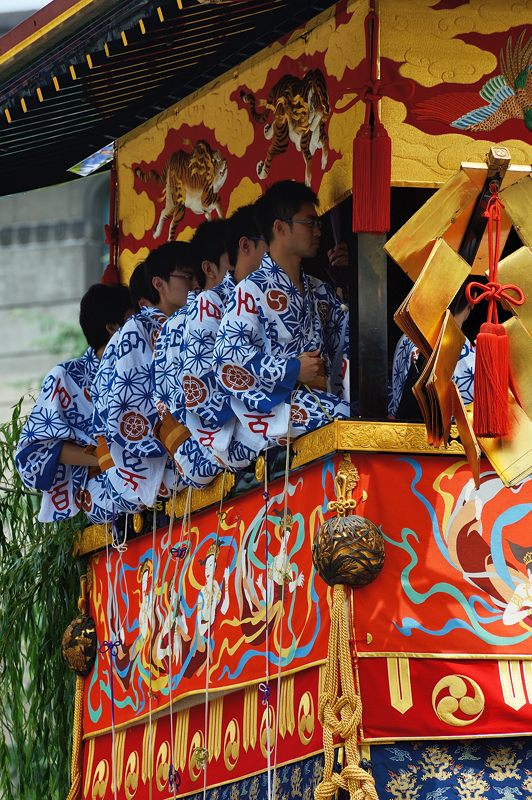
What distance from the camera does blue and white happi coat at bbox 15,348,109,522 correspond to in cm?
930

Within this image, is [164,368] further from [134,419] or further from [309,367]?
[309,367]

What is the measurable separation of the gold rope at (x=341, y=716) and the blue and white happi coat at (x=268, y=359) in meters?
0.85

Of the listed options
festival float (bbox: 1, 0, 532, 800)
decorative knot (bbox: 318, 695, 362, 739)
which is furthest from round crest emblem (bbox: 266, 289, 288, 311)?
decorative knot (bbox: 318, 695, 362, 739)

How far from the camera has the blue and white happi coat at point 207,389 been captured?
7.84 meters

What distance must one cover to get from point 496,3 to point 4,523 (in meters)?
4.40

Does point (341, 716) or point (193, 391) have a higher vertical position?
point (193, 391)

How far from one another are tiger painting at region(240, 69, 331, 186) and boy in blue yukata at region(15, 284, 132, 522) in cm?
149

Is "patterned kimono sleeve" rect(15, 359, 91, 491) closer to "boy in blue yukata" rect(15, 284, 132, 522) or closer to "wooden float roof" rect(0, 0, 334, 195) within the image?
"boy in blue yukata" rect(15, 284, 132, 522)

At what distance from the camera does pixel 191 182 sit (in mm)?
9156

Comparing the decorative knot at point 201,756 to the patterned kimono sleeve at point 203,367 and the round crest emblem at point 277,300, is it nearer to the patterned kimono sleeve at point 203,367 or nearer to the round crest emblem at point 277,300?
the patterned kimono sleeve at point 203,367

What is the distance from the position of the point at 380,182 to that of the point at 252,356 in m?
0.89

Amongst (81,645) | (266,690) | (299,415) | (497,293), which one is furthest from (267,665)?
(81,645)

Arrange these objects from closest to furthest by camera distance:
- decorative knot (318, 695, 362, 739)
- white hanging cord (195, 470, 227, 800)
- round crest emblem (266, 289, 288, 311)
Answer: decorative knot (318, 695, 362, 739) → round crest emblem (266, 289, 288, 311) → white hanging cord (195, 470, 227, 800)

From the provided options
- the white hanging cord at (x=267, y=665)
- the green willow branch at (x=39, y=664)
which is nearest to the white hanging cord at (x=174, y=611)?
the white hanging cord at (x=267, y=665)
